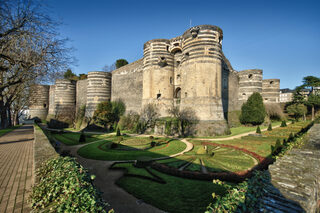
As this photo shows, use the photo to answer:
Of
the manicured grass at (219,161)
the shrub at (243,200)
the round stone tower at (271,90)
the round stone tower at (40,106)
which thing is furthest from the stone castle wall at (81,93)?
the round stone tower at (271,90)

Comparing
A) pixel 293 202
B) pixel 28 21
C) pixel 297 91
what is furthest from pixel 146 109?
pixel 297 91

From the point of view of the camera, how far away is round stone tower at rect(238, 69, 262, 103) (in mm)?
25875

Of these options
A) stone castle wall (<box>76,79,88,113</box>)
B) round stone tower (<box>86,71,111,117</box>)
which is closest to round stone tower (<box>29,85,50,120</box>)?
stone castle wall (<box>76,79,88,113</box>)

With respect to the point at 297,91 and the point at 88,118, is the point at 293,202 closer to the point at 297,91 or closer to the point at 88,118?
the point at 88,118

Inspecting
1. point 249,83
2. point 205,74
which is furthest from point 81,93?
point 249,83

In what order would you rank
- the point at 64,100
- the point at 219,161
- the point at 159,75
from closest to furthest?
the point at 219,161, the point at 159,75, the point at 64,100

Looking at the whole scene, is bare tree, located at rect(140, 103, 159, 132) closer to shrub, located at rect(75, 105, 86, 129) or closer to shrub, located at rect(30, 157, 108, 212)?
shrub, located at rect(75, 105, 86, 129)

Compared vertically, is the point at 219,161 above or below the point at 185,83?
below

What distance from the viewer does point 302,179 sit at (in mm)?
2967

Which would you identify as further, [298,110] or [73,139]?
[298,110]

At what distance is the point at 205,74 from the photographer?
1728 cm

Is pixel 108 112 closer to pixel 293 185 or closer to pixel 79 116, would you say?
A: pixel 79 116

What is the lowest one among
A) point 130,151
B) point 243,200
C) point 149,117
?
point 130,151

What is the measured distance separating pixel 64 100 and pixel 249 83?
1510 inches
